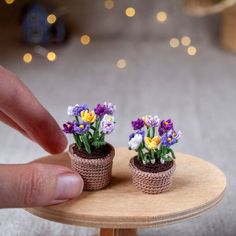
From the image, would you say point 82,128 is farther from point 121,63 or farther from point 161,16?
point 161,16

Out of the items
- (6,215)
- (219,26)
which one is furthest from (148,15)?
(6,215)

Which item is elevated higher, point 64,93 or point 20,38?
point 20,38

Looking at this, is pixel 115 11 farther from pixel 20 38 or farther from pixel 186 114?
pixel 186 114

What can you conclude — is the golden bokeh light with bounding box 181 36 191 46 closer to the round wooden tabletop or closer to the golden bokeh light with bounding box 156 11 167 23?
the golden bokeh light with bounding box 156 11 167 23

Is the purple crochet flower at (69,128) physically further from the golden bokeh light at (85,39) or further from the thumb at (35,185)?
the golden bokeh light at (85,39)

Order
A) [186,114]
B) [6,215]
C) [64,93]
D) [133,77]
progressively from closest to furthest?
[6,215], [186,114], [64,93], [133,77]

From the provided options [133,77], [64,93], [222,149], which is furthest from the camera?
[133,77]

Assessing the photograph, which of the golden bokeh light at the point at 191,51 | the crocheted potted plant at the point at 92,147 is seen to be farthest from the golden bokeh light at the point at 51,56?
the crocheted potted plant at the point at 92,147

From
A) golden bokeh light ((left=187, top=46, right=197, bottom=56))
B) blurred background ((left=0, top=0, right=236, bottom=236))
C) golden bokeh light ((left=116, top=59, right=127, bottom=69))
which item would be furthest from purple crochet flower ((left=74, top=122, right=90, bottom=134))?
golden bokeh light ((left=187, top=46, right=197, bottom=56))
